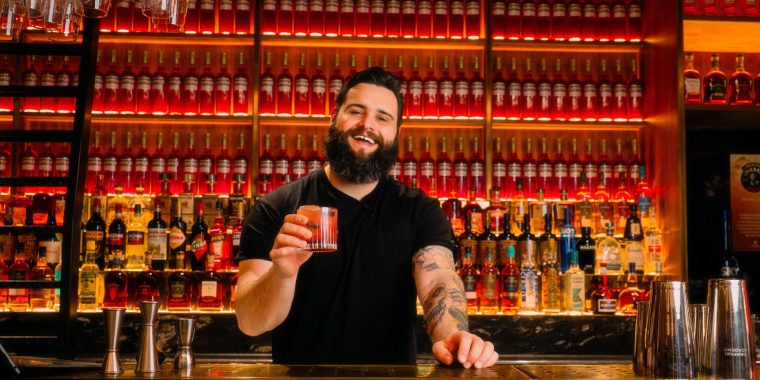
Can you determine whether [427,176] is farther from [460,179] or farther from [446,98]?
[446,98]

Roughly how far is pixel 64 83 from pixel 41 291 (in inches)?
42.3

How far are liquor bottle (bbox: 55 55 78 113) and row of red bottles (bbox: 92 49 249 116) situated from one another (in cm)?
13

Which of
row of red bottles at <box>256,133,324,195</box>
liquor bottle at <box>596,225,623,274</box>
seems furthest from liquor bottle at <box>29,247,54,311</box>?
liquor bottle at <box>596,225,623,274</box>

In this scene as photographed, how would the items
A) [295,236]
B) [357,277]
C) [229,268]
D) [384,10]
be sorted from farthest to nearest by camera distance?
[384,10] < [229,268] < [357,277] < [295,236]

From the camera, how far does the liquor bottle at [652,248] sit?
3.97 metres

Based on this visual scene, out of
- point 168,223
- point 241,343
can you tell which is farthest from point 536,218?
point 168,223

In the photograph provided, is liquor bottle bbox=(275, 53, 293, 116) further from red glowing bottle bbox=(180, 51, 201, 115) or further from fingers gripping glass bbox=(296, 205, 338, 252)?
fingers gripping glass bbox=(296, 205, 338, 252)

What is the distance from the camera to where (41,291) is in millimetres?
3832

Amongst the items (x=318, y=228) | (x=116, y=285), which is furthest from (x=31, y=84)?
(x=318, y=228)

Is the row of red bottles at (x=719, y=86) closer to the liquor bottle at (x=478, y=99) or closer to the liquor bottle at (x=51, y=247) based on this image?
the liquor bottle at (x=478, y=99)

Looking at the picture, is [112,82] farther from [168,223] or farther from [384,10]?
[384,10]

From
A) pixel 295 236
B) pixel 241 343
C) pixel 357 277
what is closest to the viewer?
pixel 295 236

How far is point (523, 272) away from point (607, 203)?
1.97 ft

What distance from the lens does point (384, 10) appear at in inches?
166
